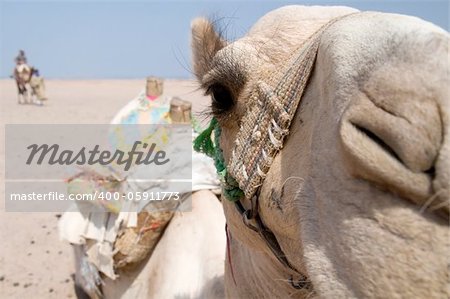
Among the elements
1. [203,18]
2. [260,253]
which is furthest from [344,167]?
[203,18]

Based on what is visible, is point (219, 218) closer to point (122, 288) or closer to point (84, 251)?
point (122, 288)

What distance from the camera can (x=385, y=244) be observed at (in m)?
0.83

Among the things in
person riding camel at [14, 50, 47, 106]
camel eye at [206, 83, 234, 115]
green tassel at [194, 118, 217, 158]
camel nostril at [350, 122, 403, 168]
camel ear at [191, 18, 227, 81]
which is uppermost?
camel nostril at [350, 122, 403, 168]

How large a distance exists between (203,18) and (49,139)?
8.98 metres

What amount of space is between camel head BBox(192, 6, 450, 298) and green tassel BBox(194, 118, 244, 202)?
17 centimetres

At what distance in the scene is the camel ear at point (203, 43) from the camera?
192 centimetres

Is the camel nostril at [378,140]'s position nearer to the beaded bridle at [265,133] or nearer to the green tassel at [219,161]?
the beaded bridle at [265,133]

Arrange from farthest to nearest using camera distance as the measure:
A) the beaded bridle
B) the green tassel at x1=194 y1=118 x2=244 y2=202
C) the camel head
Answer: the green tassel at x1=194 y1=118 x2=244 y2=202 < the beaded bridle < the camel head

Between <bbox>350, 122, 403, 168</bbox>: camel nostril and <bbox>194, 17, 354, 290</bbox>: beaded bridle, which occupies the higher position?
<bbox>350, 122, 403, 168</bbox>: camel nostril

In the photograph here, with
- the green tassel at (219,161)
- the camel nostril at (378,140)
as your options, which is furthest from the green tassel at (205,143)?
the camel nostril at (378,140)

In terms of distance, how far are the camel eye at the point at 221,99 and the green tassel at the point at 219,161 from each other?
14cm

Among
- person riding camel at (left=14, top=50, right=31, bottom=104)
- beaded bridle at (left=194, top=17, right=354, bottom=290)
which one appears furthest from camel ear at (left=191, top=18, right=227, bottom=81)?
person riding camel at (left=14, top=50, right=31, bottom=104)

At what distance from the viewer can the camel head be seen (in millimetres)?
805

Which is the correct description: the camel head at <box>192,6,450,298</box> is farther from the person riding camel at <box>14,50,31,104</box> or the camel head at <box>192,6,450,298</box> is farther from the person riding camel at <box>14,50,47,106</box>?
the person riding camel at <box>14,50,31,104</box>
